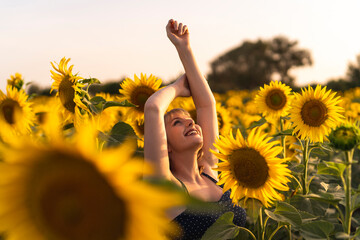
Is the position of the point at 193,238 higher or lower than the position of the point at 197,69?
lower

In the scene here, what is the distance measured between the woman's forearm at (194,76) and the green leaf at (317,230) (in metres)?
0.96

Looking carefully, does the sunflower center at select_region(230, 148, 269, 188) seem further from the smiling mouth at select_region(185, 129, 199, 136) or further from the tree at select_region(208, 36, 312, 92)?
the tree at select_region(208, 36, 312, 92)

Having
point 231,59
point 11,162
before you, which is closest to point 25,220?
point 11,162

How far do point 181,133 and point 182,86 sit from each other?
33cm

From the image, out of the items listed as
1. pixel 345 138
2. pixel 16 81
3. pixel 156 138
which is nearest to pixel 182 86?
pixel 156 138

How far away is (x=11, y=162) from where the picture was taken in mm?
628

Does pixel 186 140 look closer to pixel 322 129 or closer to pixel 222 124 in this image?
pixel 322 129

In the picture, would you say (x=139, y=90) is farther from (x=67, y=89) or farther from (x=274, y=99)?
(x=274, y=99)

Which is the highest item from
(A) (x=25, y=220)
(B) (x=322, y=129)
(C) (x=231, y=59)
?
(C) (x=231, y=59)

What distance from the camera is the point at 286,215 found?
1.73m

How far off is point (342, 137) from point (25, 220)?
4.16 ft

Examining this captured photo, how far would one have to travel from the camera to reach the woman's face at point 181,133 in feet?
6.71

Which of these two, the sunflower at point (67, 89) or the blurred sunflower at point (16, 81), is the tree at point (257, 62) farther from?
the sunflower at point (67, 89)

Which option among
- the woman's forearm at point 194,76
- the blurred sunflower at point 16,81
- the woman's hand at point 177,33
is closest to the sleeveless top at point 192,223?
the woman's forearm at point 194,76
